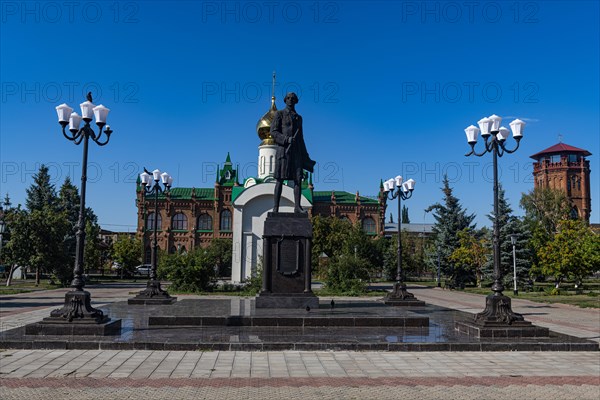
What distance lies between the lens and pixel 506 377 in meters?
7.20

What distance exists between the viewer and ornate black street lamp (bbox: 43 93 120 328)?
9.87 metres

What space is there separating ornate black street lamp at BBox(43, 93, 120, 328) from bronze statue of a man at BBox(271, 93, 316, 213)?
4.40m

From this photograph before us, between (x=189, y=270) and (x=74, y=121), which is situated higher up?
(x=74, y=121)

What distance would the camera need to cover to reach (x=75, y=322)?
32.1 ft

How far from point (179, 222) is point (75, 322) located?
52.5 m

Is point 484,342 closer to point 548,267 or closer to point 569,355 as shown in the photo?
point 569,355

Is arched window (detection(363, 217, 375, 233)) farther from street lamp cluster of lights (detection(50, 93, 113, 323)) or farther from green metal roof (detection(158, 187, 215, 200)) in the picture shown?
street lamp cluster of lights (detection(50, 93, 113, 323))

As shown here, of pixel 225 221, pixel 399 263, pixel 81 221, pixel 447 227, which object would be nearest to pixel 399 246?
pixel 399 263

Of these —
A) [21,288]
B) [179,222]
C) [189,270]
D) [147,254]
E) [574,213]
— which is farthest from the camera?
[574,213]

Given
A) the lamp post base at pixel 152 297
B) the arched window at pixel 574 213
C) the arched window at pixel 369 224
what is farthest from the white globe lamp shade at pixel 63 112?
the arched window at pixel 574 213

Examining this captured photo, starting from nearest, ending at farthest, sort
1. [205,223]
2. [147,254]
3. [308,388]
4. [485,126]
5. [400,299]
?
Result: [308,388]
[485,126]
[400,299]
[147,254]
[205,223]

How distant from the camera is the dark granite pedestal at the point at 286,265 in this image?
12617 mm

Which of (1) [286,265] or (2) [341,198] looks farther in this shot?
(2) [341,198]

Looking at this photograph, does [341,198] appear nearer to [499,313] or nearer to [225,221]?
[225,221]
